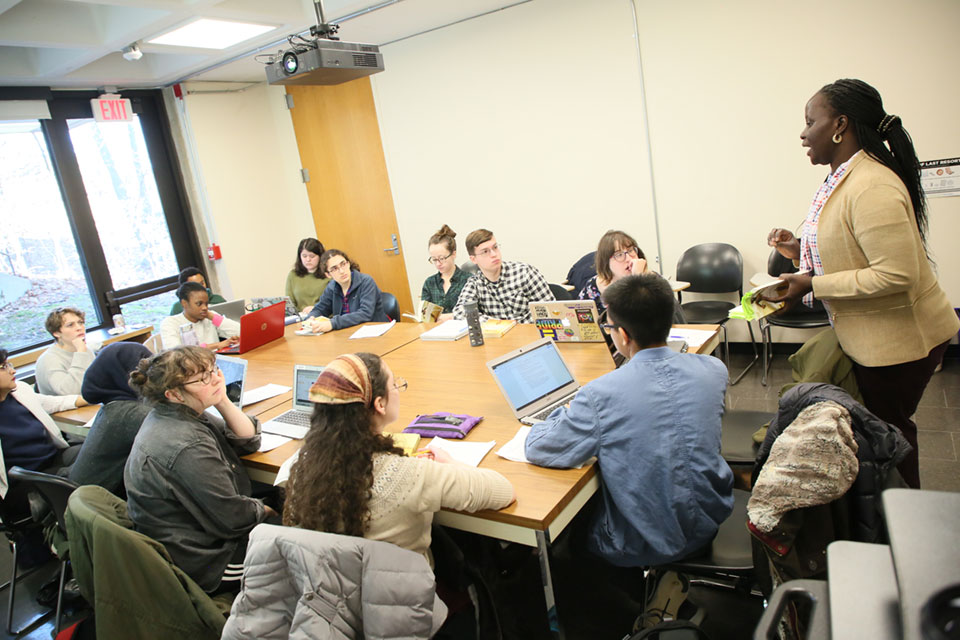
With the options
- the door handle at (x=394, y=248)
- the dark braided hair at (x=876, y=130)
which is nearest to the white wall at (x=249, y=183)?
the door handle at (x=394, y=248)

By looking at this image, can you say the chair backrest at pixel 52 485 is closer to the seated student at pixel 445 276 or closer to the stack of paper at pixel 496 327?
the stack of paper at pixel 496 327

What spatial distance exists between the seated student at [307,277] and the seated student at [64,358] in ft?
5.58

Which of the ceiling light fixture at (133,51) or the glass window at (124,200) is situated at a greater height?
the ceiling light fixture at (133,51)

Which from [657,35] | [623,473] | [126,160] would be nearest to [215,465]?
[623,473]

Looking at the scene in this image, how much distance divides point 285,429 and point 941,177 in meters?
4.10

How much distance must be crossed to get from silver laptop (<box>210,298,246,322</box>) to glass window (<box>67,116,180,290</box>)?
6.17 feet

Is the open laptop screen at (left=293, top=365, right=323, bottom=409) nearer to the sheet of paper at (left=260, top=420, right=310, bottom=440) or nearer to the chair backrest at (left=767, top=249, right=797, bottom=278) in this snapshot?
the sheet of paper at (left=260, top=420, right=310, bottom=440)

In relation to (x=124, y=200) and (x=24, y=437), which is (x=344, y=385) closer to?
(x=24, y=437)

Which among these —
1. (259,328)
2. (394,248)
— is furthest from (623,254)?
(394,248)

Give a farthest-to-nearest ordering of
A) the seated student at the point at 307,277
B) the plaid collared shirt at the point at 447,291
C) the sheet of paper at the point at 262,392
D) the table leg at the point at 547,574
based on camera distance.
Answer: the seated student at the point at 307,277
the plaid collared shirt at the point at 447,291
the sheet of paper at the point at 262,392
the table leg at the point at 547,574

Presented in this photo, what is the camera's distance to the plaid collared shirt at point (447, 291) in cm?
433

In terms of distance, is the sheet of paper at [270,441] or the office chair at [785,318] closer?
the sheet of paper at [270,441]

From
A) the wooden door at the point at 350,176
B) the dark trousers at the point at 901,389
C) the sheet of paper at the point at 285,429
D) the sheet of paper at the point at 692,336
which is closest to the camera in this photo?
the dark trousers at the point at 901,389

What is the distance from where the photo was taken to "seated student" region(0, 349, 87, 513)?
2.98 m
